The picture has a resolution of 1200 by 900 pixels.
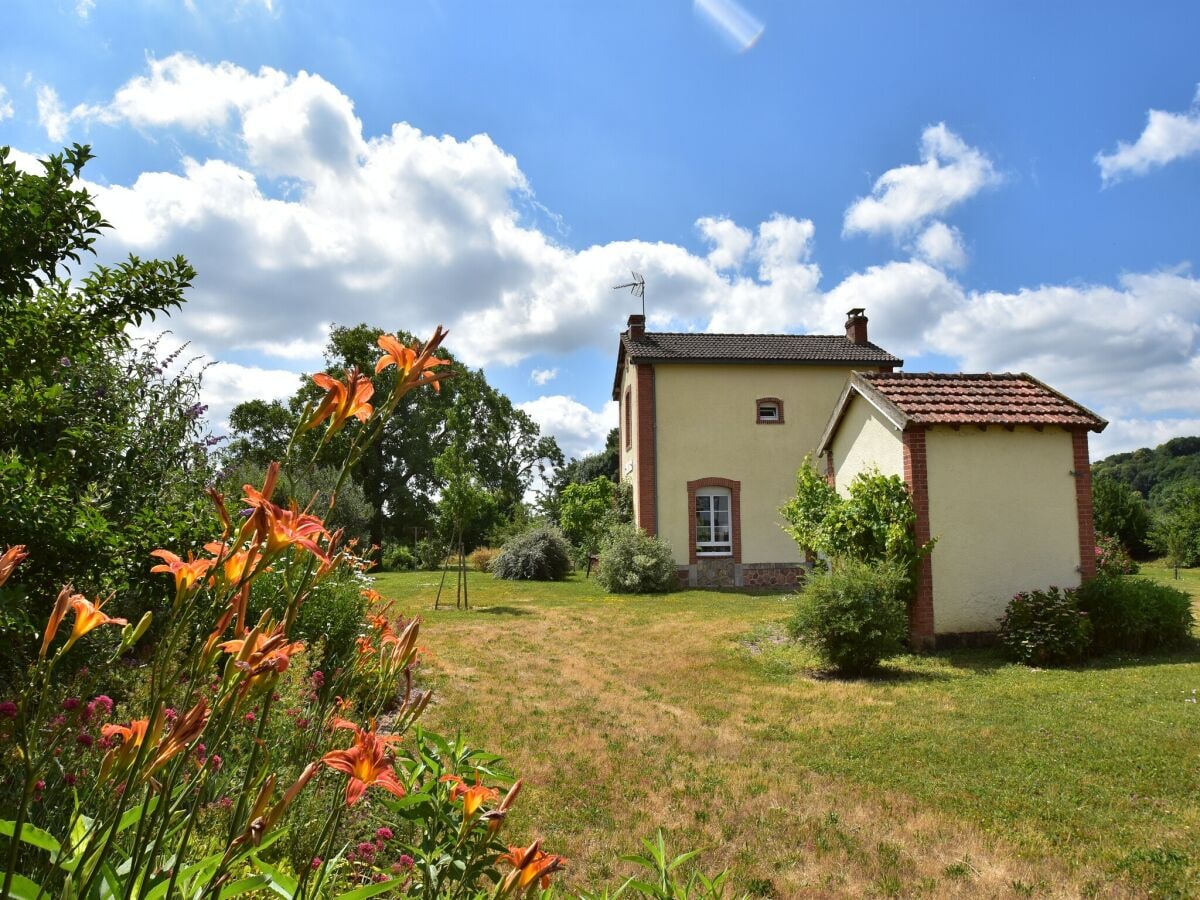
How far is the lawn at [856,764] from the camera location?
367 centimetres

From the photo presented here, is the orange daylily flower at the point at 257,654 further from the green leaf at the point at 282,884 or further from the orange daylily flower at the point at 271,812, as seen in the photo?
the green leaf at the point at 282,884

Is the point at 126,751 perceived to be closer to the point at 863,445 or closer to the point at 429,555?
the point at 863,445

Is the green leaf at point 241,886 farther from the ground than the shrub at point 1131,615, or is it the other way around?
the green leaf at point 241,886

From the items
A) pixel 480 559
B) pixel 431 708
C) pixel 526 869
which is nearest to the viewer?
pixel 526 869

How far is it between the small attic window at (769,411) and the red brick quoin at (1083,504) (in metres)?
9.55

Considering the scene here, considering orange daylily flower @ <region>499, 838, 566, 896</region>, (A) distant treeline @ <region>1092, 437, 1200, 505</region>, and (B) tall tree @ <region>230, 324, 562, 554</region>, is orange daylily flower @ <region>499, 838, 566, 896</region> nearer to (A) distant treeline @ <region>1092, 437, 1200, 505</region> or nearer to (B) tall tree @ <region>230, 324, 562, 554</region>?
(B) tall tree @ <region>230, 324, 562, 554</region>

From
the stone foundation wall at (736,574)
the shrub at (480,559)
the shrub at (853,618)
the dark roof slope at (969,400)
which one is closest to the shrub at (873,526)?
the shrub at (853,618)

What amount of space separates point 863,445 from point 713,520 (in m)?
8.17

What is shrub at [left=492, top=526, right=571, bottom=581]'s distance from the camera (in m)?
21.3

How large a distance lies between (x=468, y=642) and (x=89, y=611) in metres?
9.62

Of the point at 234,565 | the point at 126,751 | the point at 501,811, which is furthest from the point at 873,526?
the point at 126,751

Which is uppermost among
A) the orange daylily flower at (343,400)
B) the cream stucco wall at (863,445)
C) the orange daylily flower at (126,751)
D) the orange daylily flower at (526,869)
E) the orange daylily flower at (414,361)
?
the cream stucco wall at (863,445)

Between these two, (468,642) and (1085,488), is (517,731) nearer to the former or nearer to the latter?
(468,642)

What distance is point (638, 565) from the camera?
16891 millimetres
